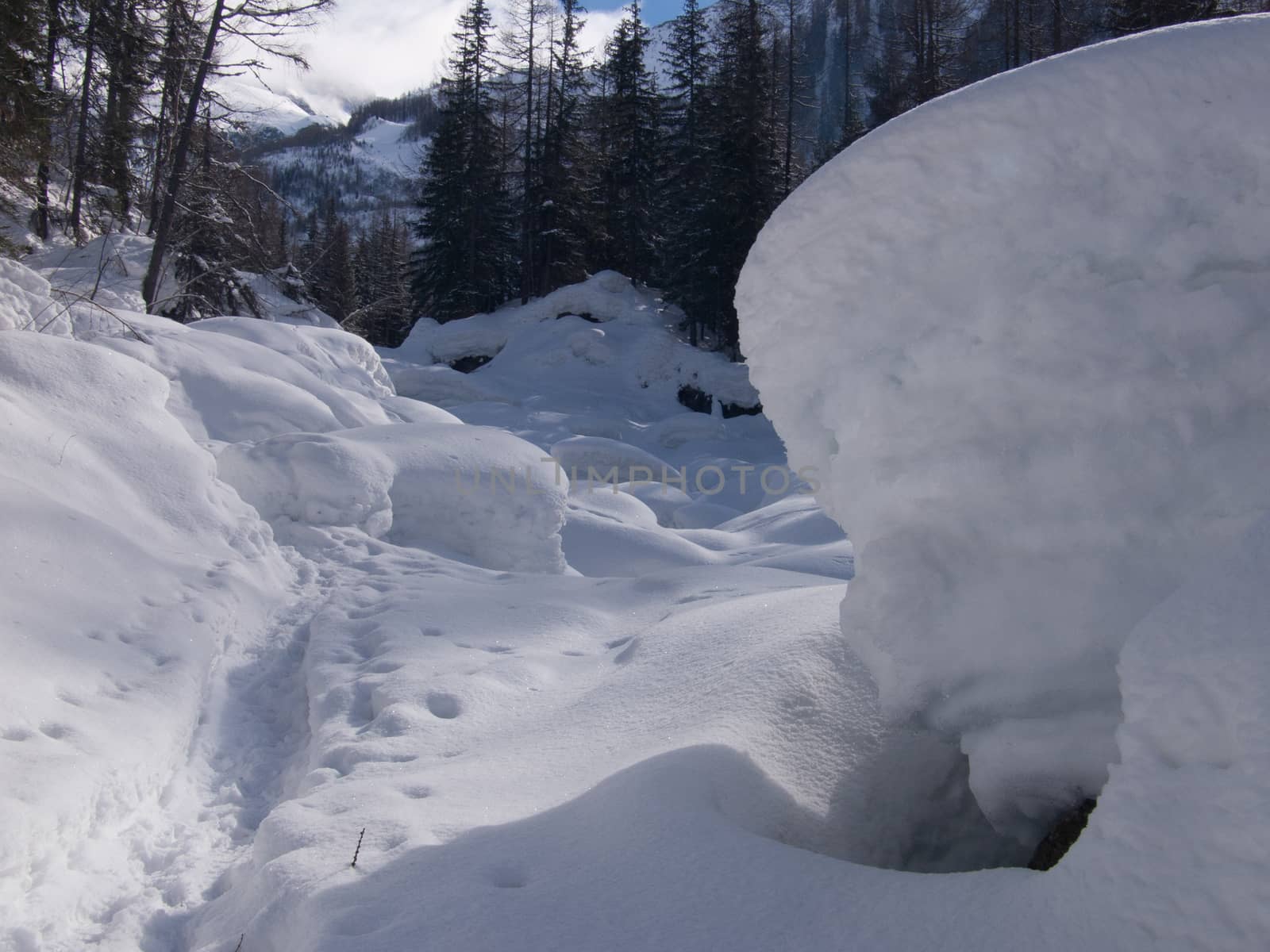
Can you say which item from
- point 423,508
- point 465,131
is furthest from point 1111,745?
point 465,131

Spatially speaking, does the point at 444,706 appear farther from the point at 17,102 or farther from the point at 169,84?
the point at 169,84

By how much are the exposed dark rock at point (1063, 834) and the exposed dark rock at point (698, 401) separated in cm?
1789

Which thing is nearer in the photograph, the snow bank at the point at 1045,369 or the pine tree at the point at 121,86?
the snow bank at the point at 1045,369

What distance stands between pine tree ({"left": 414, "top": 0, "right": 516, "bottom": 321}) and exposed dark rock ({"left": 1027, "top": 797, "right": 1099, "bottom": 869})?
2526cm

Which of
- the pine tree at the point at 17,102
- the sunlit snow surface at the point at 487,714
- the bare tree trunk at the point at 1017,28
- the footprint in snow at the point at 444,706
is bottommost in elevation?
the footprint in snow at the point at 444,706

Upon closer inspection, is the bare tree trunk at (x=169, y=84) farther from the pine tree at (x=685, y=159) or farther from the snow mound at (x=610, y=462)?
the pine tree at (x=685, y=159)

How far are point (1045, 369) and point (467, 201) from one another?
25685mm

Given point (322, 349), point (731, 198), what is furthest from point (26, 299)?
point (731, 198)

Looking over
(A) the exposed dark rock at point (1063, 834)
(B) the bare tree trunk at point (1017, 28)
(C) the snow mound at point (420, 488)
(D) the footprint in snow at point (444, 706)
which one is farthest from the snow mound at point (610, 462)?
(B) the bare tree trunk at point (1017, 28)

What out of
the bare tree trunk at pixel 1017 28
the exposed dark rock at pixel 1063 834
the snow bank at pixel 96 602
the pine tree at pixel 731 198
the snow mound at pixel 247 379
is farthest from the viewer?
the pine tree at pixel 731 198

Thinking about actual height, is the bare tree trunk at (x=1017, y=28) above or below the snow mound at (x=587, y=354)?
above

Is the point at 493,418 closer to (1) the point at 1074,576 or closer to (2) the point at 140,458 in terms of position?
(2) the point at 140,458

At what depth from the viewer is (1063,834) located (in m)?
2.31

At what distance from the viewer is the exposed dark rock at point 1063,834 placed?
226 centimetres
